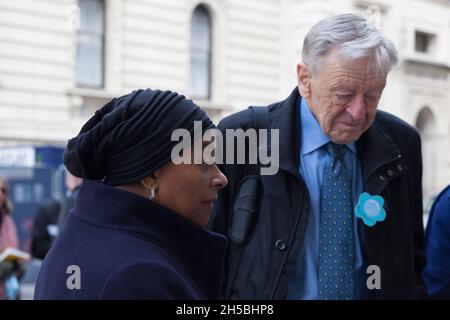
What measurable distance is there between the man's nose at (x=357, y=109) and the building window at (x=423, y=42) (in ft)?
68.9

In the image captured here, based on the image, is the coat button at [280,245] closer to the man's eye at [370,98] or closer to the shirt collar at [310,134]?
the shirt collar at [310,134]

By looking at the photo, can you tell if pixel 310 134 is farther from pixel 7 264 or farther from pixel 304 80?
pixel 7 264

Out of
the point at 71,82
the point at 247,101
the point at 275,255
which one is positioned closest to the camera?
the point at 275,255

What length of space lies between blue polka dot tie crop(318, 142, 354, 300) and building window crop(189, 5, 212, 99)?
1515 centimetres

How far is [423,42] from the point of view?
2342cm

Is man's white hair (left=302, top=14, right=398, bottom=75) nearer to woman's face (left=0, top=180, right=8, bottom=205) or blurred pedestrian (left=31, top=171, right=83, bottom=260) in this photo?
blurred pedestrian (left=31, top=171, right=83, bottom=260)

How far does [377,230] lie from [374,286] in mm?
209

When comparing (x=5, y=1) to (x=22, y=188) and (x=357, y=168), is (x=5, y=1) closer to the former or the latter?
(x=22, y=188)

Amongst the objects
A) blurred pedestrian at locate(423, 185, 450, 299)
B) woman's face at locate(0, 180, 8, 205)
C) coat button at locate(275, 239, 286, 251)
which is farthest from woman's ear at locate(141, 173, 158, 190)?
woman's face at locate(0, 180, 8, 205)

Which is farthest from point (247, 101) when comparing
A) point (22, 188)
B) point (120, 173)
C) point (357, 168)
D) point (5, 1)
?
point (120, 173)

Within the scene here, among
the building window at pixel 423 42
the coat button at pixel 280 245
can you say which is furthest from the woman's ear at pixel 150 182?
the building window at pixel 423 42

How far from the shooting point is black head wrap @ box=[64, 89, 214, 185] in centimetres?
188

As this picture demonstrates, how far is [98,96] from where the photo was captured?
15727 millimetres

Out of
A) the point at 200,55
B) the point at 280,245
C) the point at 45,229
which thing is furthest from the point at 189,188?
the point at 200,55
